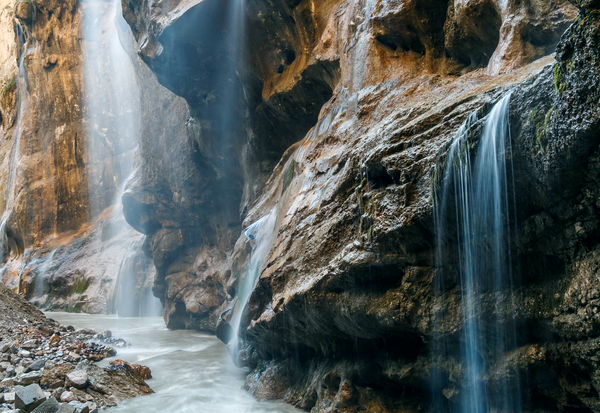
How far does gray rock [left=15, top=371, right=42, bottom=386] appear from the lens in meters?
5.71

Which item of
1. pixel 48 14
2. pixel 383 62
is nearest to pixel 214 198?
pixel 383 62

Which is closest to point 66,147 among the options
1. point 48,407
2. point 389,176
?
point 48,407

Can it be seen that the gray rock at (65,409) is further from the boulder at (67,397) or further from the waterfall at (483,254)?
the waterfall at (483,254)

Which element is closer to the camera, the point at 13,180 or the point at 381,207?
the point at 381,207

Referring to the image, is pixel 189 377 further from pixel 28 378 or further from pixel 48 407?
pixel 48 407

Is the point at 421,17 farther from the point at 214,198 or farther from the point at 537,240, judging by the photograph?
the point at 214,198

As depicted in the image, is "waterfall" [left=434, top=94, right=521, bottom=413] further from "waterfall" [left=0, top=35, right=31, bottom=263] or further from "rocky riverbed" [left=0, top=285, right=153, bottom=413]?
"waterfall" [left=0, top=35, right=31, bottom=263]

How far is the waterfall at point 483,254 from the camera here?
3.56 metres

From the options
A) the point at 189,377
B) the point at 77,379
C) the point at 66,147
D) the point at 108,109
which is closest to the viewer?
the point at 77,379

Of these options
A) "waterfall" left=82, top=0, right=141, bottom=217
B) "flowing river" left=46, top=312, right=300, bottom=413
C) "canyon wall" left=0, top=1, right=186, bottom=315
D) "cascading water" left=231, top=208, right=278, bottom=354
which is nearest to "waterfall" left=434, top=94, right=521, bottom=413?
"flowing river" left=46, top=312, right=300, bottom=413

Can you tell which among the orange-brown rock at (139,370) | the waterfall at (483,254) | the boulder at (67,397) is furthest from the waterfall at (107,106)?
the waterfall at (483,254)

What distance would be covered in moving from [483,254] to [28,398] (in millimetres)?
5267

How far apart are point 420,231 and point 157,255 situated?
1543 centimetres

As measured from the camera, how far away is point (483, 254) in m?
3.83
